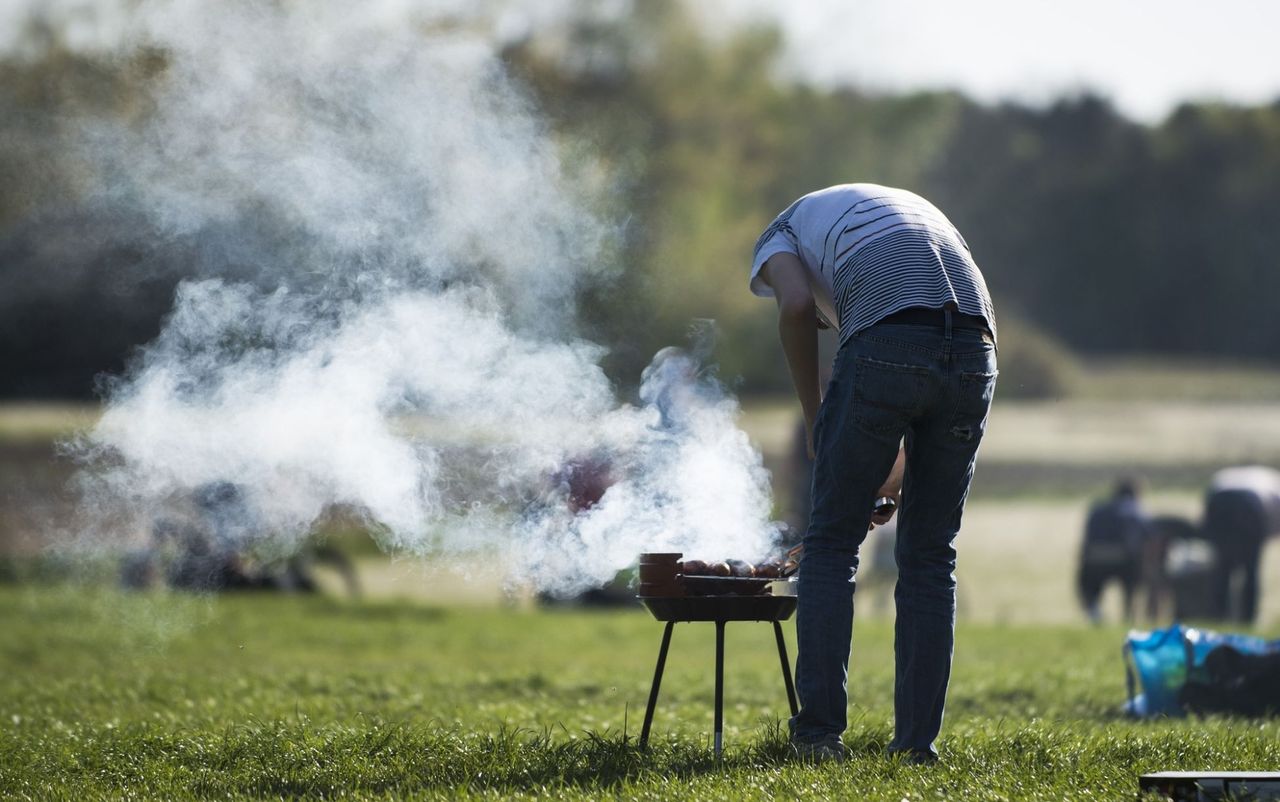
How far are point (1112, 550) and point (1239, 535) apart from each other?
1269 millimetres

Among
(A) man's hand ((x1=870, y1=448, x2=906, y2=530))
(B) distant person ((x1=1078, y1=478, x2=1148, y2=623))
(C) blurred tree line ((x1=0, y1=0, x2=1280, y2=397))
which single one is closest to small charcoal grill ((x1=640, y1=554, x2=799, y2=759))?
(A) man's hand ((x1=870, y1=448, x2=906, y2=530))

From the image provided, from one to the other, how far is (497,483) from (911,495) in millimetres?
2626

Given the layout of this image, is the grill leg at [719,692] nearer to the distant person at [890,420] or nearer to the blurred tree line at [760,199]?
the distant person at [890,420]

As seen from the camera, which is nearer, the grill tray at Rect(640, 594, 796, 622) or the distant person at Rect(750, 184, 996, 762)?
the distant person at Rect(750, 184, 996, 762)

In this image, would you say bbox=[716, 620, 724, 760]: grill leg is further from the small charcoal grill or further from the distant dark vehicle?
the distant dark vehicle

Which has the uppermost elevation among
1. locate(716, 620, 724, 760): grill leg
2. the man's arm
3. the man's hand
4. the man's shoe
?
the man's arm

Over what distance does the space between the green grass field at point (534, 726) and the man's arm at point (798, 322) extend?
3.66ft

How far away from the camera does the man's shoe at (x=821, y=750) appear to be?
4.19m

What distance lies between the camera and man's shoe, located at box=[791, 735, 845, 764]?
419 centimetres

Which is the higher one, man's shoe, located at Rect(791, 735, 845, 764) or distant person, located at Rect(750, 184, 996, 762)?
distant person, located at Rect(750, 184, 996, 762)

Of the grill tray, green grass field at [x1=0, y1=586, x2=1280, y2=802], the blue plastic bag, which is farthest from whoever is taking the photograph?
the blue plastic bag

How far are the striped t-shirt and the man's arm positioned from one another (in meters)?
0.06

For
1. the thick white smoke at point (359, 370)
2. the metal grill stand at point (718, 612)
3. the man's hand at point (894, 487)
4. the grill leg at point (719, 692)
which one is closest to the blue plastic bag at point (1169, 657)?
the thick white smoke at point (359, 370)

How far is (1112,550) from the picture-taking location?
14422 mm
